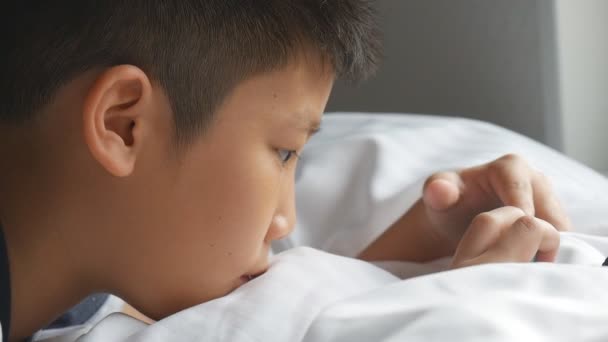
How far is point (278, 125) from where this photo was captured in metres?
0.73

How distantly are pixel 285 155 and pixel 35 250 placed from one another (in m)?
0.21

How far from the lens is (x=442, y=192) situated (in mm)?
928

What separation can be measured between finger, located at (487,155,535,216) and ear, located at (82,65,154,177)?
1.23 ft

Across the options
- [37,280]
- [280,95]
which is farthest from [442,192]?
[37,280]

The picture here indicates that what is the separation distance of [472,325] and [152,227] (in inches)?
11.3

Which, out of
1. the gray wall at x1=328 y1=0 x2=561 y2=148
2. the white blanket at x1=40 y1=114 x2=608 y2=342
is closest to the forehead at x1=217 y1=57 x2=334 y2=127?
the white blanket at x1=40 y1=114 x2=608 y2=342

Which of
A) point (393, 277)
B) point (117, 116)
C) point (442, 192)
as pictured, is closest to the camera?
point (117, 116)

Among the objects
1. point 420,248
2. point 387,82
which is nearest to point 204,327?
point 420,248

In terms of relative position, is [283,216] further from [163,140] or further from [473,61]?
[473,61]

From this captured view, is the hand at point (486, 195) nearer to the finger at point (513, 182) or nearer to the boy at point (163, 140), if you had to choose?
the finger at point (513, 182)

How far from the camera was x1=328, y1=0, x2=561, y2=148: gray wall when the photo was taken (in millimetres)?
1325

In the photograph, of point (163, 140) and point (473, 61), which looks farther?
point (473, 61)

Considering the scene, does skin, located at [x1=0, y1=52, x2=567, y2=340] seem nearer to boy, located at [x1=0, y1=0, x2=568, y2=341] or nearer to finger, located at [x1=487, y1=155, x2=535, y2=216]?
boy, located at [x1=0, y1=0, x2=568, y2=341]

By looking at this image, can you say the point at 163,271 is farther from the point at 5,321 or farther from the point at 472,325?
the point at 472,325
